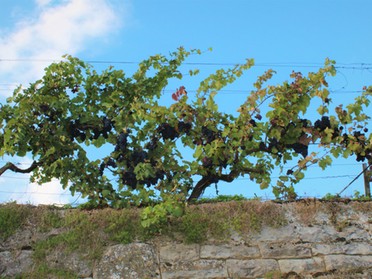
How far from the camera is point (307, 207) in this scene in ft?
21.3

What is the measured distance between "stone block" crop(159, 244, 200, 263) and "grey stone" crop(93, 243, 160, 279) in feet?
0.35

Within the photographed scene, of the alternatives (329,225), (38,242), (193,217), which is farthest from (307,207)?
(38,242)

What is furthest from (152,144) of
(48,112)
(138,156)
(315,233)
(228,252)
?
(315,233)

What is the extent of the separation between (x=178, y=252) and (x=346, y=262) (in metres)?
1.87

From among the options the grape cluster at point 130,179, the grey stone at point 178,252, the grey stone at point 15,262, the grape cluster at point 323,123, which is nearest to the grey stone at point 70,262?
the grey stone at point 15,262

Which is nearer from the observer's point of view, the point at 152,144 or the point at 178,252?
the point at 178,252

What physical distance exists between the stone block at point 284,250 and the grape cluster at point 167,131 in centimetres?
203

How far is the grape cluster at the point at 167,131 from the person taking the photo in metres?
7.32

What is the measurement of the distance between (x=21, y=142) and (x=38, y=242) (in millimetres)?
1884

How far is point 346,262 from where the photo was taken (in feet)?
20.1

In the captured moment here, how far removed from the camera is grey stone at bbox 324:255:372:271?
20.0 feet

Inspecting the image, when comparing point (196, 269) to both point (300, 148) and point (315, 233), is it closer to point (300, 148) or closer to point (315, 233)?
point (315, 233)

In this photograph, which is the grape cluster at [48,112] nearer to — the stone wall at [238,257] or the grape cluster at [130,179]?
the grape cluster at [130,179]

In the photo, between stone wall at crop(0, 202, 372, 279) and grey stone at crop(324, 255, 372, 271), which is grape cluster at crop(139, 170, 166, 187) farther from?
grey stone at crop(324, 255, 372, 271)
